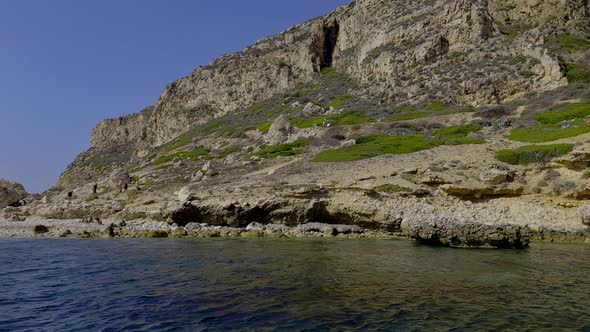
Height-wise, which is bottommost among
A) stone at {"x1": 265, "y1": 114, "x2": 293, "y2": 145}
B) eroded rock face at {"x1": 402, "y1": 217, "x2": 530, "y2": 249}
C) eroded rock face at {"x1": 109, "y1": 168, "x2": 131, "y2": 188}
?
eroded rock face at {"x1": 402, "y1": 217, "x2": 530, "y2": 249}

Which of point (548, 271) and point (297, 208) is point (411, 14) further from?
point (548, 271)

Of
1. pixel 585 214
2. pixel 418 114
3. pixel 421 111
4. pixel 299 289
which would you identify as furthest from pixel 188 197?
pixel 421 111

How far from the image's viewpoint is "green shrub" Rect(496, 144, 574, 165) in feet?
98.7

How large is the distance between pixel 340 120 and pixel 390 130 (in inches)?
501

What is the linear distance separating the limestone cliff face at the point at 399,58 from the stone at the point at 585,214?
123 ft

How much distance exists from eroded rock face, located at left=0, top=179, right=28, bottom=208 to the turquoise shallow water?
3521 centimetres

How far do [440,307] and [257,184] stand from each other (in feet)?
78.8

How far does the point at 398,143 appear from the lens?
142 ft

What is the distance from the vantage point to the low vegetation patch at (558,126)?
1379 inches

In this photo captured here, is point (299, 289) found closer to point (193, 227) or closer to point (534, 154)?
point (193, 227)

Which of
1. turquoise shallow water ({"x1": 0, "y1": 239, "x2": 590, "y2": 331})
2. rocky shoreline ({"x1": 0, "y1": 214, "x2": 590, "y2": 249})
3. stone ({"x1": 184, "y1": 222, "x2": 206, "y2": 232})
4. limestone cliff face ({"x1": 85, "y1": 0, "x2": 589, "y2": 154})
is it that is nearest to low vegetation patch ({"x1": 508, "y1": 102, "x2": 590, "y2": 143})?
rocky shoreline ({"x1": 0, "y1": 214, "x2": 590, "y2": 249})

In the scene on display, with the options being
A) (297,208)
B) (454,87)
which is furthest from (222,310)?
(454,87)

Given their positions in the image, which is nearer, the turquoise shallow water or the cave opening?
the turquoise shallow water

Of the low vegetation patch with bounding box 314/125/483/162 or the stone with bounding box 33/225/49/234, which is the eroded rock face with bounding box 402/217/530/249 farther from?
the stone with bounding box 33/225/49/234
